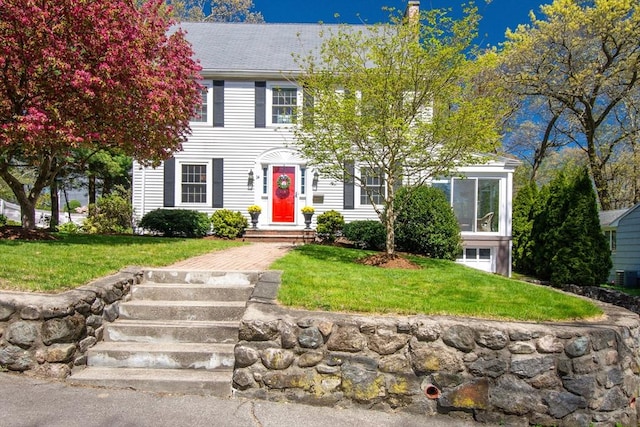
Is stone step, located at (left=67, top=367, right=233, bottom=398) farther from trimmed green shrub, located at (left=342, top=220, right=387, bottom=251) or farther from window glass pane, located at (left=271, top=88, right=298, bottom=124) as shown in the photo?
window glass pane, located at (left=271, top=88, right=298, bottom=124)

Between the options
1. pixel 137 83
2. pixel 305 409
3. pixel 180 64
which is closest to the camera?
pixel 305 409

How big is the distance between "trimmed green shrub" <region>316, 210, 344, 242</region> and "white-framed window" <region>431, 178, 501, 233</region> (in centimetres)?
318

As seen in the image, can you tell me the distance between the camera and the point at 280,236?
1307 cm

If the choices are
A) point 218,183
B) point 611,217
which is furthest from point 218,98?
point 611,217

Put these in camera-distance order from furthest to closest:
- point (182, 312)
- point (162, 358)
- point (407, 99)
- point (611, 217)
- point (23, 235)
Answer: point (611, 217)
point (23, 235)
point (407, 99)
point (182, 312)
point (162, 358)

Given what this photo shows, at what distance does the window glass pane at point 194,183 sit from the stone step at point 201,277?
895cm

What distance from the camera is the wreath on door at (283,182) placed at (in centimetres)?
1407

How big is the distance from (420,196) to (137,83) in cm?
713

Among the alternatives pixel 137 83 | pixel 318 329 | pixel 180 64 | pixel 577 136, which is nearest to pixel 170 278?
pixel 318 329

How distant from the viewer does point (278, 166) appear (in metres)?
14.1

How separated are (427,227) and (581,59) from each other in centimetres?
1223

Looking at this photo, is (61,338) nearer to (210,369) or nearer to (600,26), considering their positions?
(210,369)

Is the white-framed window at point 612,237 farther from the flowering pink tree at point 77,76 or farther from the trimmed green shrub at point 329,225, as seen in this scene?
the flowering pink tree at point 77,76

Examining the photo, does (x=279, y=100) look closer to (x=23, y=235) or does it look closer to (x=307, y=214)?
Answer: (x=307, y=214)
